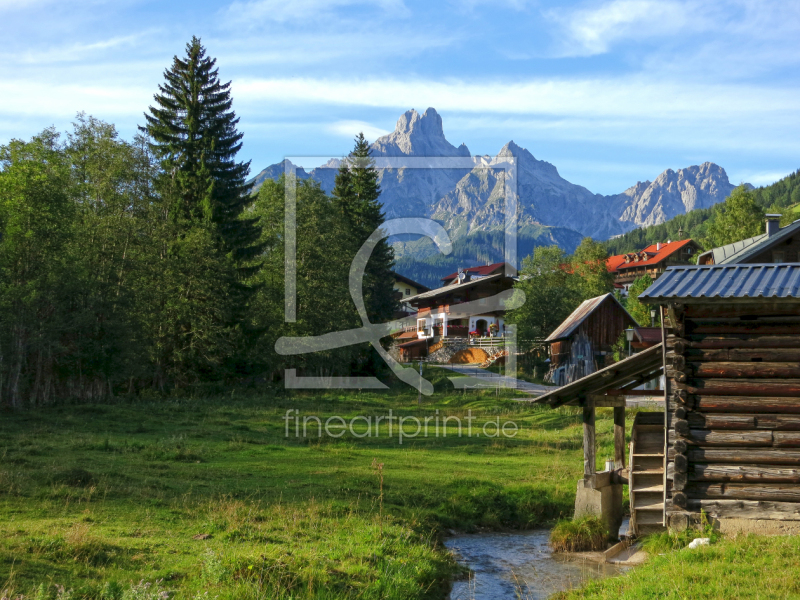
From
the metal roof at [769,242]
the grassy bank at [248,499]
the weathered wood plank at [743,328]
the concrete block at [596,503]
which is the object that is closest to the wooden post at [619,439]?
the grassy bank at [248,499]

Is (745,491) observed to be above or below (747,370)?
below

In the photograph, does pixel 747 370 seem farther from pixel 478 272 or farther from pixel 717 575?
pixel 478 272

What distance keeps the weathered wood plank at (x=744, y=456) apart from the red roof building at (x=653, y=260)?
379 feet

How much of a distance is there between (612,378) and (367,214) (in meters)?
46.3

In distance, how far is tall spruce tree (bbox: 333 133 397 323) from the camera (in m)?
58.9

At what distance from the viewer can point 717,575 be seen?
1025cm

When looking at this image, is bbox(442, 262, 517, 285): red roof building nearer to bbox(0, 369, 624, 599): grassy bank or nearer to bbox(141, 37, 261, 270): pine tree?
bbox(141, 37, 261, 270): pine tree

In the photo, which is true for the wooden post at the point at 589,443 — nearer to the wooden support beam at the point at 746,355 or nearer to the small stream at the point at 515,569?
the small stream at the point at 515,569

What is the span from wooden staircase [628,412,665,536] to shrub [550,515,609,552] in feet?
2.40

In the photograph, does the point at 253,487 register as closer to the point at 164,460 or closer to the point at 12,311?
→ the point at 164,460

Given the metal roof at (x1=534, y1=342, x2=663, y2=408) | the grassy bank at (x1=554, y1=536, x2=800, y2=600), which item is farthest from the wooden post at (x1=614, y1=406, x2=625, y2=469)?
the grassy bank at (x1=554, y1=536, x2=800, y2=600)

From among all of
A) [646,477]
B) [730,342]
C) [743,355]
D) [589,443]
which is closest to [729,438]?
[743,355]

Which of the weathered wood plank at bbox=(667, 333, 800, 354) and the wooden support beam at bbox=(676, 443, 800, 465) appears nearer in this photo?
the wooden support beam at bbox=(676, 443, 800, 465)

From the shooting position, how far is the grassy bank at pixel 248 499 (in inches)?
405
